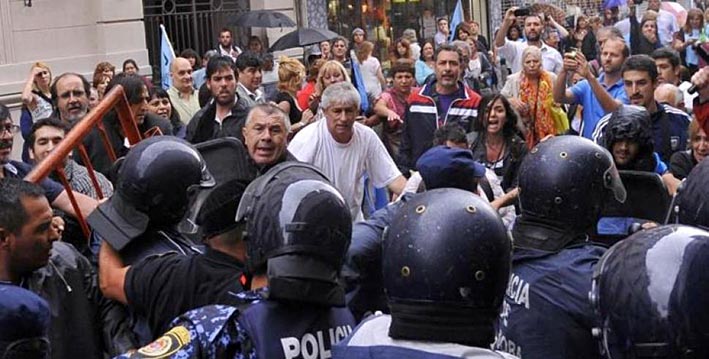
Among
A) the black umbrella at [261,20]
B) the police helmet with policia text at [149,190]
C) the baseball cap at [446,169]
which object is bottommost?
the baseball cap at [446,169]

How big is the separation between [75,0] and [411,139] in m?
8.93

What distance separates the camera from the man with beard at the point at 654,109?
7309 millimetres

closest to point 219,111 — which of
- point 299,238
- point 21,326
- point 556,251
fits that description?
point 556,251

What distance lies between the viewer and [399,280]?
283 cm

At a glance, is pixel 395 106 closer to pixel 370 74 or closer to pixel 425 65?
pixel 370 74

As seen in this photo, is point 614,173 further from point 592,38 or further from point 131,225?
point 592,38

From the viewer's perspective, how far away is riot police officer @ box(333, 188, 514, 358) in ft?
8.95

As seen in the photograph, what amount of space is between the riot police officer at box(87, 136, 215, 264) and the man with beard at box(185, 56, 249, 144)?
3.49 m

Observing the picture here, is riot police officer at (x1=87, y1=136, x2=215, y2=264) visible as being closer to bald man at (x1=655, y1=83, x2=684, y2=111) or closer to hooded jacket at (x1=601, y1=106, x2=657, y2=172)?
hooded jacket at (x1=601, y1=106, x2=657, y2=172)

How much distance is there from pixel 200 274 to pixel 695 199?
1.47 meters

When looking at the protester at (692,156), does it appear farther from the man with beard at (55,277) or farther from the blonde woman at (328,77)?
the blonde woman at (328,77)

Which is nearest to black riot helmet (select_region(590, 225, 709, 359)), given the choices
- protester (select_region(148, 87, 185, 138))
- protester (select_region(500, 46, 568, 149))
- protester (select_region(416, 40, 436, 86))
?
protester (select_region(148, 87, 185, 138))

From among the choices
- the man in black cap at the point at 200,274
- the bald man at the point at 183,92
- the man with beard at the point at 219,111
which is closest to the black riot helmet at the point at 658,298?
the man in black cap at the point at 200,274

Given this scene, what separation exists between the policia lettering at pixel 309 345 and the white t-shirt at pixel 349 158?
411cm
